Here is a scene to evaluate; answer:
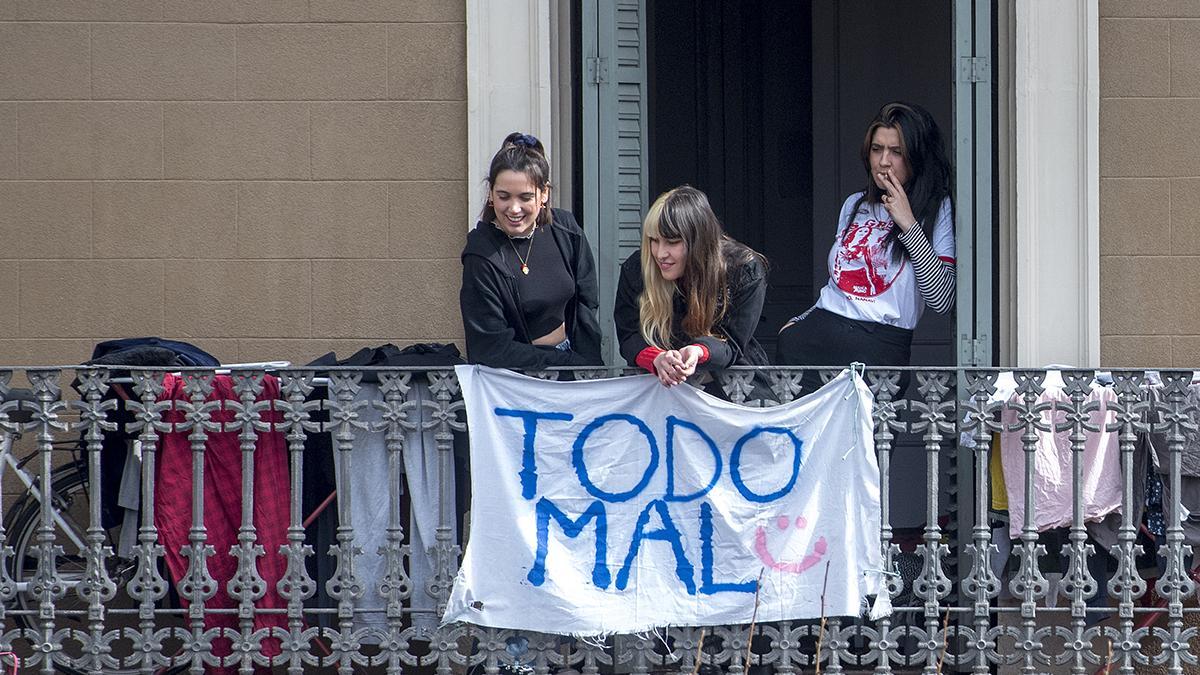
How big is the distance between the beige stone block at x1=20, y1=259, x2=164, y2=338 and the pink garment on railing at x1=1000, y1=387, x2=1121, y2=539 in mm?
3691

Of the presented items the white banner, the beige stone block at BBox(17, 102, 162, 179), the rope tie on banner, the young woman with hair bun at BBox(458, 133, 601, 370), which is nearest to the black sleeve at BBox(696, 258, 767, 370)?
the white banner

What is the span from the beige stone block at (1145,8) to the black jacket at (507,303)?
105 inches

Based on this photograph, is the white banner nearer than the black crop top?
Yes

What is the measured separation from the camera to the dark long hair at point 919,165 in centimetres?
713

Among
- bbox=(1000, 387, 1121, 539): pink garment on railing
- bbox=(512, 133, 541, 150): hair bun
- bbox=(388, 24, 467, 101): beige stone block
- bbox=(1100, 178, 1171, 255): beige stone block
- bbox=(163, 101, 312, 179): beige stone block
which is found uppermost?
bbox=(388, 24, 467, 101): beige stone block

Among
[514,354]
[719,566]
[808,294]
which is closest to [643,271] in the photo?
[514,354]

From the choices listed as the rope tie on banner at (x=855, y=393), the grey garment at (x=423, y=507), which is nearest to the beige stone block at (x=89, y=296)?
the grey garment at (x=423, y=507)

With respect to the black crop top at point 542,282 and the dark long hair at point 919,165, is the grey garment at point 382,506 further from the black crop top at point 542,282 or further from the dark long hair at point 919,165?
the dark long hair at point 919,165

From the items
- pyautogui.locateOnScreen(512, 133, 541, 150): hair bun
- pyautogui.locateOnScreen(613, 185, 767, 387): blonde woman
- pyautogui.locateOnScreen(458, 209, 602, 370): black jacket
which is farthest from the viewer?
pyautogui.locateOnScreen(512, 133, 541, 150): hair bun

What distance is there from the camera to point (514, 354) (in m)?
6.42

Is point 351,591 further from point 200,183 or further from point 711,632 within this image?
point 200,183

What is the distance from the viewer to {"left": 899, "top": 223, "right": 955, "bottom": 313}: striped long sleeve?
7098 millimetres

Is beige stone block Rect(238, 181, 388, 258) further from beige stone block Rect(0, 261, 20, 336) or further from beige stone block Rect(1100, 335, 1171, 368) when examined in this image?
beige stone block Rect(1100, 335, 1171, 368)

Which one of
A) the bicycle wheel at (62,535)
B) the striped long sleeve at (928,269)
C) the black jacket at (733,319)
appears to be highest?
the striped long sleeve at (928,269)
